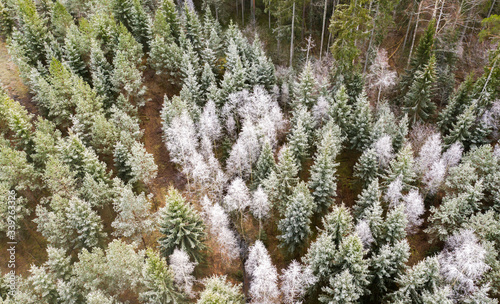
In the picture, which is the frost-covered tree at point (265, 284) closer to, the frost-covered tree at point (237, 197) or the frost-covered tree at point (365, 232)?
the frost-covered tree at point (237, 197)

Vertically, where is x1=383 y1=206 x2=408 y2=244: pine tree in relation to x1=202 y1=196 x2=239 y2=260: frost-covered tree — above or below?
above

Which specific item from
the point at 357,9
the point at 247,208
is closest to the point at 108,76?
the point at 247,208

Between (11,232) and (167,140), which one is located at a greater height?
(167,140)

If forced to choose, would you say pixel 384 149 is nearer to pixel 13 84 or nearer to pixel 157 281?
pixel 157 281

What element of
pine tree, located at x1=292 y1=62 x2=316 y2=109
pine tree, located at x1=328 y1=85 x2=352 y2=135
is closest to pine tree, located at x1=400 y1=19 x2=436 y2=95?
pine tree, located at x1=328 y1=85 x2=352 y2=135

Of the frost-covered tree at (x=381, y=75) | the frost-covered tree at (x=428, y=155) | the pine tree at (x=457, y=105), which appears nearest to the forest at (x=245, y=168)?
the frost-covered tree at (x=428, y=155)

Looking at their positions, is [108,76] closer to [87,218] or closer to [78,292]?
[87,218]

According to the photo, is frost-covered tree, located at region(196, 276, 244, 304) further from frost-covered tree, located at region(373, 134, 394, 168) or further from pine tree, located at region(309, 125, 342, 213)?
frost-covered tree, located at region(373, 134, 394, 168)
